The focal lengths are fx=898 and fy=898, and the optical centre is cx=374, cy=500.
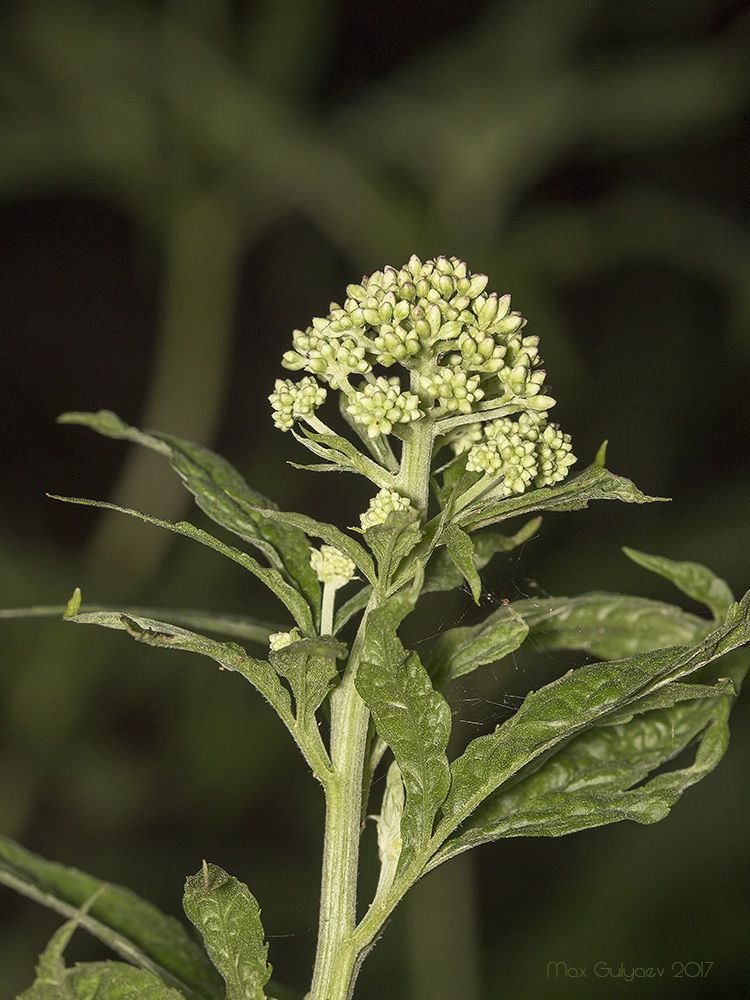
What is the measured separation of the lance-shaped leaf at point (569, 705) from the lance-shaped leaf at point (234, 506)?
437mm

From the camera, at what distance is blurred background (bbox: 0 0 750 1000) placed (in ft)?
16.8

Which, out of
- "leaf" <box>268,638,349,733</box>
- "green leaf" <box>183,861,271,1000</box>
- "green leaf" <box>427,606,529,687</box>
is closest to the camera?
"leaf" <box>268,638,349,733</box>

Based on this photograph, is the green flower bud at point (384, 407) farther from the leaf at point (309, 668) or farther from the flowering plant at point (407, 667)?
the leaf at point (309, 668)

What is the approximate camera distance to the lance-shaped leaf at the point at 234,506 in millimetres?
1684

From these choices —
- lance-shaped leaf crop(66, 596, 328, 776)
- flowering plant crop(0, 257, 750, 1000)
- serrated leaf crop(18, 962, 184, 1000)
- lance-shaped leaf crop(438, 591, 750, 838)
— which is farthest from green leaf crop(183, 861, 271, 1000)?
lance-shaped leaf crop(438, 591, 750, 838)

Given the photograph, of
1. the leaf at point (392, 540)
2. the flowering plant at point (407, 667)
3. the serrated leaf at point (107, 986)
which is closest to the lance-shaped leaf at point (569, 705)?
the flowering plant at point (407, 667)

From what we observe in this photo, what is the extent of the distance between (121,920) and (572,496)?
1.22 metres

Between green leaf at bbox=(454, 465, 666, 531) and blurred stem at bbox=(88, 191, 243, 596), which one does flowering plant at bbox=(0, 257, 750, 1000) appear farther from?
blurred stem at bbox=(88, 191, 243, 596)

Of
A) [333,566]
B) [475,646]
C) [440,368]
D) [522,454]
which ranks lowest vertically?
[475,646]

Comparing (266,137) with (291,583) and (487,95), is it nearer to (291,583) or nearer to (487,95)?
(487,95)

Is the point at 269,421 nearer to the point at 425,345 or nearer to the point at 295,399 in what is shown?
the point at 295,399

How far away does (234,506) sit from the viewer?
1.75 meters

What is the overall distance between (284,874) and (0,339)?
4043 mm

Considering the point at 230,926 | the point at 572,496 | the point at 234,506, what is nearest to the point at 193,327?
the point at 234,506
